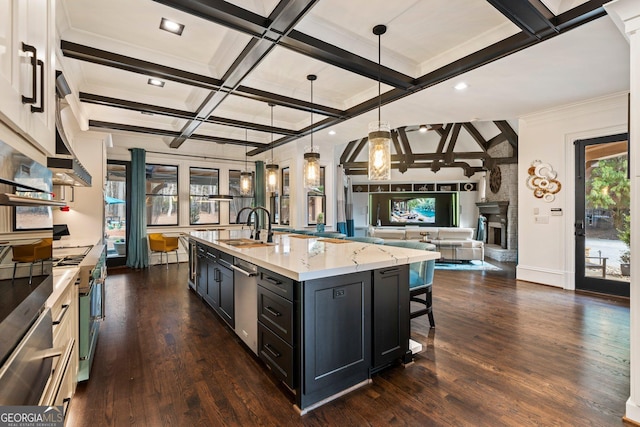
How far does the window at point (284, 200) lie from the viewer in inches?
306

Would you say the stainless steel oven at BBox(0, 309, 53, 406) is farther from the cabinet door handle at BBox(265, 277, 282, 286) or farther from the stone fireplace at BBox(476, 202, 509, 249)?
the stone fireplace at BBox(476, 202, 509, 249)

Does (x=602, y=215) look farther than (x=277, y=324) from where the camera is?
Yes

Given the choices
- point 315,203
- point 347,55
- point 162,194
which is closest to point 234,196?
point 162,194

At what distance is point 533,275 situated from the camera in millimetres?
5016

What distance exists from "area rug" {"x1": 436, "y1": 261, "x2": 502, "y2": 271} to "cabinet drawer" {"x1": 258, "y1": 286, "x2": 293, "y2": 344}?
4976 mm

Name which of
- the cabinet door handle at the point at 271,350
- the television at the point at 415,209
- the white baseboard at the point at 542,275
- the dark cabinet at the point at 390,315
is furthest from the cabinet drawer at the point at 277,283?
the television at the point at 415,209

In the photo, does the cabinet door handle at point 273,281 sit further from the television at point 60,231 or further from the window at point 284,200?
the window at point 284,200

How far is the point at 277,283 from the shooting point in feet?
6.78

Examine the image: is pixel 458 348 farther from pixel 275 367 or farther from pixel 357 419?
pixel 275 367

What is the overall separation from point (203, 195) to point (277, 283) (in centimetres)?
657

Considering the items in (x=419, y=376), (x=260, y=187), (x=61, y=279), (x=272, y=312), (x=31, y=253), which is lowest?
(x=419, y=376)

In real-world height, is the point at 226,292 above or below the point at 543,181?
below

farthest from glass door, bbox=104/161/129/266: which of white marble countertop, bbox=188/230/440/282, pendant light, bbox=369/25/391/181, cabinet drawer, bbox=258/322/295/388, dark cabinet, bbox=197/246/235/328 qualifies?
pendant light, bbox=369/25/391/181

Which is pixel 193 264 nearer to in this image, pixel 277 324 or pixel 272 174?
pixel 272 174
